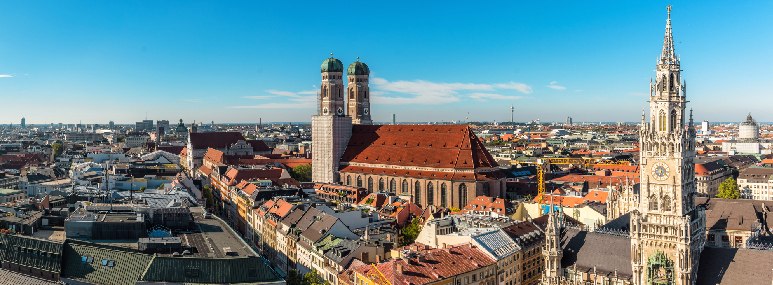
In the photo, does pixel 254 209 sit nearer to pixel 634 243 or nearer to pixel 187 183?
pixel 187 183

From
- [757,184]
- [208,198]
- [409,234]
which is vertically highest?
[409,234]

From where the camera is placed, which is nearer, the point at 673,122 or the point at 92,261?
the point at 673,122

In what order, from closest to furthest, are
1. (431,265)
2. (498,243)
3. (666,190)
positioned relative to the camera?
(666,190), (431,265), (498,243)

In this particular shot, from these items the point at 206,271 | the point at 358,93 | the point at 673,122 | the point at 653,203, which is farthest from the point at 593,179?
the point at 206,271

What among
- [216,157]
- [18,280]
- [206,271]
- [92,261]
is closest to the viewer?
[206,271]

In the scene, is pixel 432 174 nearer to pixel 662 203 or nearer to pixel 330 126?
pixel 330 126

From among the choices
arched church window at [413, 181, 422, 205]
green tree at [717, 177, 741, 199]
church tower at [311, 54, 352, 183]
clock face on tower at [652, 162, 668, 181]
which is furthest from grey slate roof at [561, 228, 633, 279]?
church tower at [311, 54, 352, 183]

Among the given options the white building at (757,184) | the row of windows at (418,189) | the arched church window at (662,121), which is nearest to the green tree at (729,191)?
the white building at (757,184)
